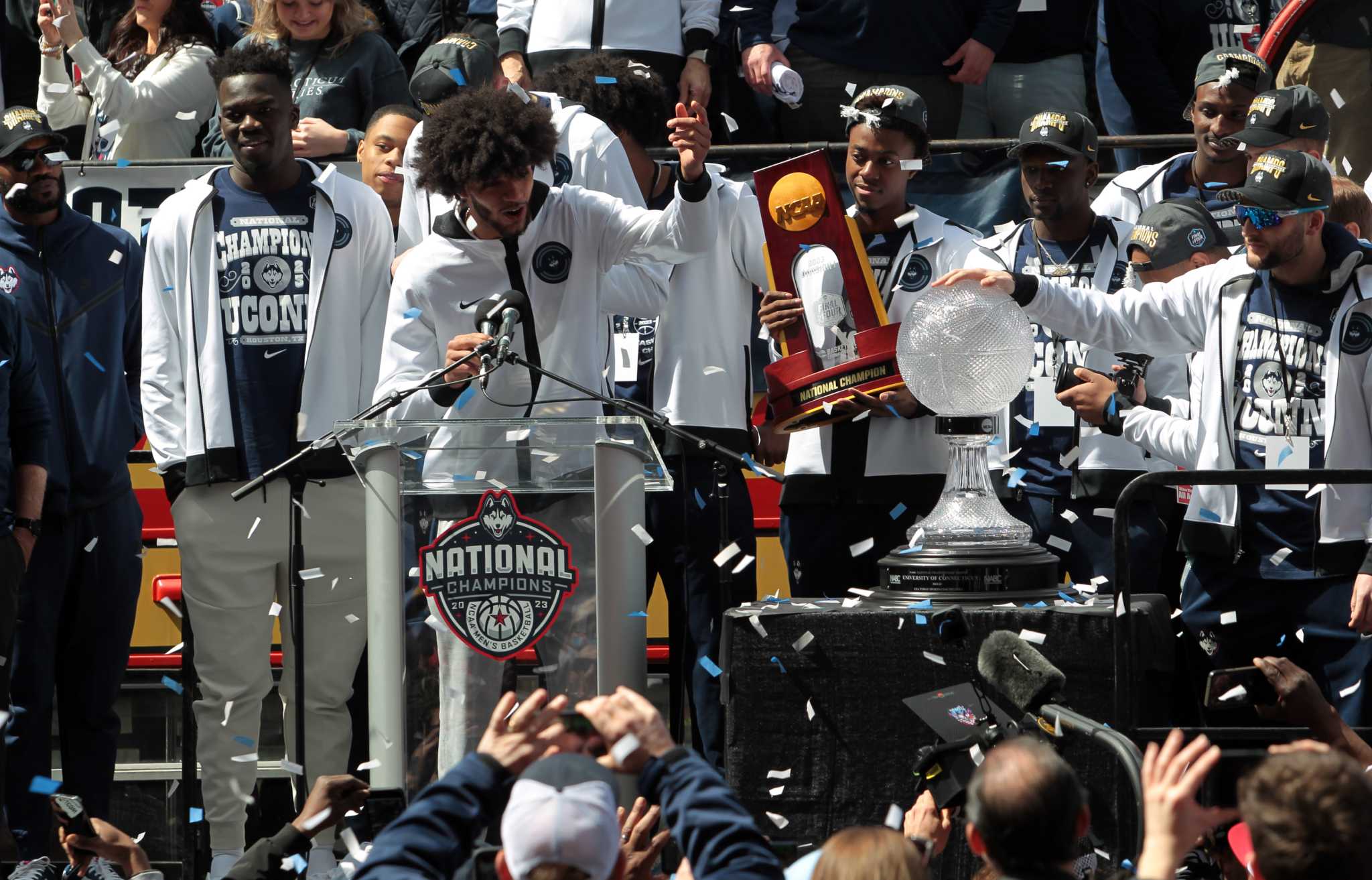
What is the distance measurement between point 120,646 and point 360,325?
133 centimetres

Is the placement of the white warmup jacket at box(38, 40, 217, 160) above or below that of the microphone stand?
above

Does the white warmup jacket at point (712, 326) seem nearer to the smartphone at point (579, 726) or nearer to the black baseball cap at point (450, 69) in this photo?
the black baseball cap at point (450, 69)

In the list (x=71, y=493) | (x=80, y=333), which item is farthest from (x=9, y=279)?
(x=71, y=493)

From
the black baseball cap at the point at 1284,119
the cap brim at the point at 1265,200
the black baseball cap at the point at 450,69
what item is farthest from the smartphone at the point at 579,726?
the black baseball cap at the point at 450,69

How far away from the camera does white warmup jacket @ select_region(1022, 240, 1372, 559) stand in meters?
5.00

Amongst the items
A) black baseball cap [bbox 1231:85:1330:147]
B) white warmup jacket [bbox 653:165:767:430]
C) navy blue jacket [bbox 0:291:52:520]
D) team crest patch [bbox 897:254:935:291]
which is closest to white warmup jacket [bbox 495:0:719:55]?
white warmup jacket [bbox 653:165:767:430]

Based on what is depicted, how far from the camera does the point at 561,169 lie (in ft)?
20.6

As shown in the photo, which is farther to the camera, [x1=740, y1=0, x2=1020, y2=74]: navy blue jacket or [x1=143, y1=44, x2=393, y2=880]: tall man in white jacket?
[x1=740, y1=0, x2=1020, y2=74]: navy blue jacket

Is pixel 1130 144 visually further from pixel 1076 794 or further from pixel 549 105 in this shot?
pixel 1076 794

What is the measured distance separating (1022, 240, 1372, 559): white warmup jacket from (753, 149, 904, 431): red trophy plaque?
0.51 m

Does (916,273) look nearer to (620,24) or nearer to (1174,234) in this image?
(1174,234)

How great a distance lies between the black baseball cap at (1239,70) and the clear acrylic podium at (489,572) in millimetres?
3225

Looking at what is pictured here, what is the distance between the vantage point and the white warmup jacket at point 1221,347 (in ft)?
16.4

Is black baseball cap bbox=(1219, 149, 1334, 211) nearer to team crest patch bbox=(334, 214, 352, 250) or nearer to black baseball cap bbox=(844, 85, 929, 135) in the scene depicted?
black baseball cap bbox=(844, 85, 929, 135)
